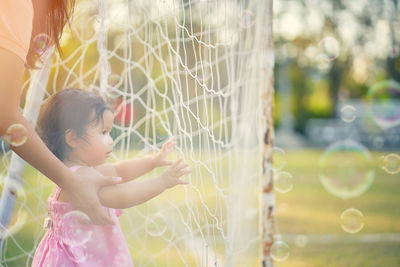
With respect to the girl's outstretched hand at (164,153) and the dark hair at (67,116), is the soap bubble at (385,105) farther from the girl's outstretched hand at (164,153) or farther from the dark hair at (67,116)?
the dark hair at (67,116)

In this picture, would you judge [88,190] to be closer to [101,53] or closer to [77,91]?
[77,91]

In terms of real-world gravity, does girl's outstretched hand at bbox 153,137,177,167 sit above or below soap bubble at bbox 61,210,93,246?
above

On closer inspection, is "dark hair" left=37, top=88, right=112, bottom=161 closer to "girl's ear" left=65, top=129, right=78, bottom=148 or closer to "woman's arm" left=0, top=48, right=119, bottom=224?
"girl's ear" left=65, top=129, right=78, bottom=148

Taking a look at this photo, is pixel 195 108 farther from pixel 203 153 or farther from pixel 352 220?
pixel 352 220

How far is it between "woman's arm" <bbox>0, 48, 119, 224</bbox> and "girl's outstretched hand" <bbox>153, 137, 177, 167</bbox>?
1.12 feet

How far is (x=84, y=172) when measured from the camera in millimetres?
1442

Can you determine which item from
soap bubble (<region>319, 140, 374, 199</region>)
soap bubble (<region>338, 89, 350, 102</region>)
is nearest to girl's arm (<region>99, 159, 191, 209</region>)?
soap bubble (<region>319, 140, 374, 199</region>)

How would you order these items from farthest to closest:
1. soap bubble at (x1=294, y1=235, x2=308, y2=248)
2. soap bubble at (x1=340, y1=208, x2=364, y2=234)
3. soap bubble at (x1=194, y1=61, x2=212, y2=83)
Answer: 1. soap bubble at (x1=294, y1=235, x2=308, y2=248)
2. soap bubble at (x1=340, y1=208, x2=364, y2=234)
3. soap bubble at (x1=194, y1=61, x2=212, y2=83)

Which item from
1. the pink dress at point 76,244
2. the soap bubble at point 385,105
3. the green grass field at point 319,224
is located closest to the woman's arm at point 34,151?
the pink dress at point 76,244

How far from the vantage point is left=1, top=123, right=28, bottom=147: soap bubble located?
3.75ft

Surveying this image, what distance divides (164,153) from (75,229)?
38 centimetres

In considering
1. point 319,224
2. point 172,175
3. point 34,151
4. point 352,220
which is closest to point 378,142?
point 319,224

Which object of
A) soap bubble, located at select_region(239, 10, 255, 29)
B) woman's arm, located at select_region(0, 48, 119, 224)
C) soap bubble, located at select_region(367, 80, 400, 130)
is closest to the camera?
woman's arm, located at select_region(0, 48, 119, 224)

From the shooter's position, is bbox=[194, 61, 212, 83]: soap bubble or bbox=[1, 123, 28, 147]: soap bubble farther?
bbox=[194, 61, 212, 83]: soap bubble
